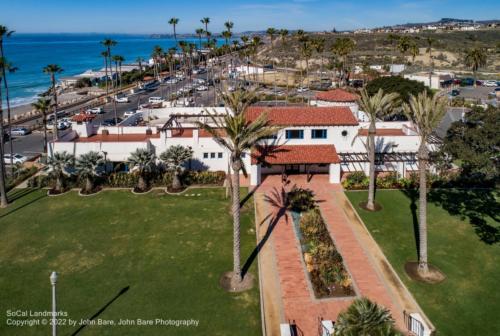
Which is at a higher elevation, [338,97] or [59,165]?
[338,97]

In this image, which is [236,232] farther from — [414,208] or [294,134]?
[294,134]

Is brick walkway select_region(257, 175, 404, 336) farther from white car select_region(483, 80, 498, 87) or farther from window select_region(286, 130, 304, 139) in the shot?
white car select_region(483, 80, 498, 87)

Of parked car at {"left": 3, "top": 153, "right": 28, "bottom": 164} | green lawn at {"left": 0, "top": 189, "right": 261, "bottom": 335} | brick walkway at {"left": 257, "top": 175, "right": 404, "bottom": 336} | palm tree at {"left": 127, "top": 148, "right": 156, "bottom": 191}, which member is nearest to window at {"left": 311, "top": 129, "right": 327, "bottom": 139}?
brick walkway at {"left": 257, "top": 175, "right": 404, "bottom": 336}

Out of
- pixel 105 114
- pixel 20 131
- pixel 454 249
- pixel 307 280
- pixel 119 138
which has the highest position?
pixel 105 114

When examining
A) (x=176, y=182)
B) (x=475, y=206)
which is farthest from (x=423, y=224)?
(x=176, y=182)

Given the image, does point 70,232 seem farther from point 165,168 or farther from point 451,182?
point 451,182

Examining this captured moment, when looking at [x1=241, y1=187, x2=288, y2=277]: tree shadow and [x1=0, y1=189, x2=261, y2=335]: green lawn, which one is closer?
[x1=0, y1=189, x2=261, y2=335]: green lawn

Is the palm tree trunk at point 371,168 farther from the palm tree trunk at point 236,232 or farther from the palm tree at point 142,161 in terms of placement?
the palm tree at point 142,161
